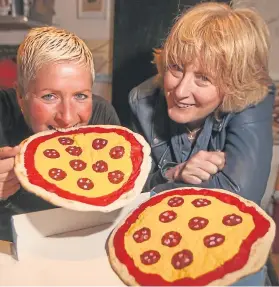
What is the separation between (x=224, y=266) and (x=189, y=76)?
0.31 metres

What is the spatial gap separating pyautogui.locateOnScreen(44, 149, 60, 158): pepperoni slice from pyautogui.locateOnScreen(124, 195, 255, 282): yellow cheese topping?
0.17 m

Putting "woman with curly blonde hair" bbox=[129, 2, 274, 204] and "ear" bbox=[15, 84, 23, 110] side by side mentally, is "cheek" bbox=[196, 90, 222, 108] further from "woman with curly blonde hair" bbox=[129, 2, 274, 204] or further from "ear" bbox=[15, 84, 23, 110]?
"ear" bbox=[15, 84, 23, 110]

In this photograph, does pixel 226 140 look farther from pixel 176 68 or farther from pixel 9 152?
A: pixel 9 152

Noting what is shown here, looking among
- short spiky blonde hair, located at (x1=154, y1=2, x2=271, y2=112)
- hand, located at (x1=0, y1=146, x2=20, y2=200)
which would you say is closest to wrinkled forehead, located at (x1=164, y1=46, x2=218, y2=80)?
short spiky blonde hair, located at (x1=154, y1=2, x2=271, y2=112)

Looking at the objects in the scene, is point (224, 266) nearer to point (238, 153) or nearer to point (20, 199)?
point (238, 153)

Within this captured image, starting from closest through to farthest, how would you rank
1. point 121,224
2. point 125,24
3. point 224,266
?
point 224,266 < point 121,224 < point 125,24

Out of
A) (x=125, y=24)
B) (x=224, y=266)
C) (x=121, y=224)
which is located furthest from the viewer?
(x=125, y=24)

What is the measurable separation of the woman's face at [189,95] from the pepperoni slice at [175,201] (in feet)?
0.47

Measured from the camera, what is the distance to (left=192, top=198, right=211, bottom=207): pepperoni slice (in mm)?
716

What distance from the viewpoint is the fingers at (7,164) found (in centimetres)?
71

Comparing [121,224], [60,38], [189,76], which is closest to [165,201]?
[121,224]

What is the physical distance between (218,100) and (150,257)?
0.31 metres

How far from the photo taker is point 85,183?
0.69 m

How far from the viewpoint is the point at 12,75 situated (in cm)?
88
